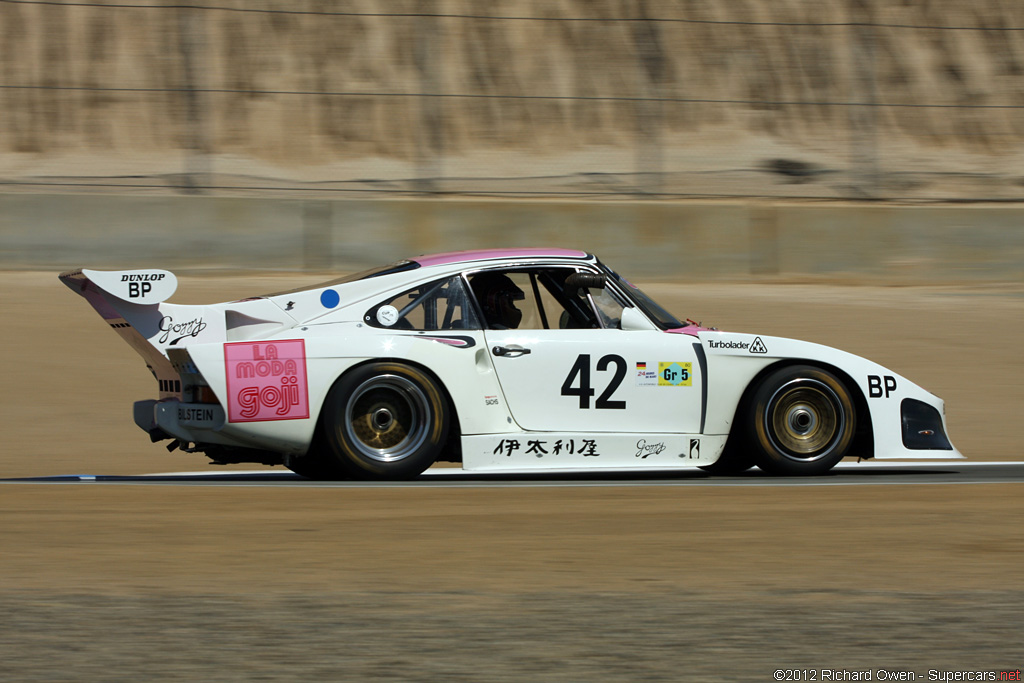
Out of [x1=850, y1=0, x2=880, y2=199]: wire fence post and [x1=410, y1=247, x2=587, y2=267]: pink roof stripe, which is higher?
[x1=850, y1=0, x2=880, y2=199]: wire fence post

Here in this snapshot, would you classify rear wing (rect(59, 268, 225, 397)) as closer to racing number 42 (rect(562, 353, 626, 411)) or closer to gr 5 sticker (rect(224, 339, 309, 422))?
gr 5 sticker (rect(224, 339, 309, 422))

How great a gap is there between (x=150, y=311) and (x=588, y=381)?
8.35ft

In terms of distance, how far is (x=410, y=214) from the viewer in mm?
14820

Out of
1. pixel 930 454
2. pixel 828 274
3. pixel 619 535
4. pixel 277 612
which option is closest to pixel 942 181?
pixel 828 274

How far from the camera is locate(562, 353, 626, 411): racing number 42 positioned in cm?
803

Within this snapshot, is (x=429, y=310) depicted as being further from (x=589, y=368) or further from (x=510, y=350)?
(x=589, y=368)

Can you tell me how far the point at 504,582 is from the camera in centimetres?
532

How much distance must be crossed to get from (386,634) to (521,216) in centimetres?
1059

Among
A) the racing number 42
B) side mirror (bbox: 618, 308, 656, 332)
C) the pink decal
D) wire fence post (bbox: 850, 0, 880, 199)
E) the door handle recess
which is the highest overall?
wire fence post (bbox: 850, 0, 880, 199)

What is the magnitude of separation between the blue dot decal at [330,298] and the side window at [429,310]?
0.66 ft

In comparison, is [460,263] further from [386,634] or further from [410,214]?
[410,214]

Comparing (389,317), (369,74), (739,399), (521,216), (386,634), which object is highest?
(369,74)

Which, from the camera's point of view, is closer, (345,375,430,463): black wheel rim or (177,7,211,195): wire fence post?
(345,375,430,463): black wheel rim

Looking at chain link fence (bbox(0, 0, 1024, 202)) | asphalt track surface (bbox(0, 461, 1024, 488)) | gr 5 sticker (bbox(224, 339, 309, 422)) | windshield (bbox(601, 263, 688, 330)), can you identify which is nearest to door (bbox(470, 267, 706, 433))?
windshield (bbox(601, 263, 688, 330))
